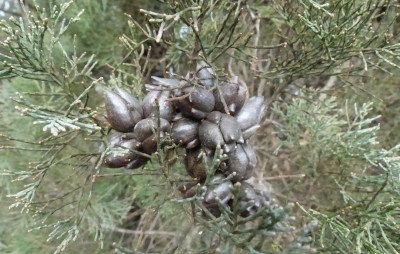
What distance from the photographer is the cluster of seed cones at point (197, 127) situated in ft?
1.73

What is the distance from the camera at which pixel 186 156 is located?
22.5 inches

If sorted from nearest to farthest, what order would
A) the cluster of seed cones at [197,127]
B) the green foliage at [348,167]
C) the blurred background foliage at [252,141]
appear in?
the cluster of seed cones at [197,127] < the green foliage at [348,167] < the blurred background foliage at [252,141]

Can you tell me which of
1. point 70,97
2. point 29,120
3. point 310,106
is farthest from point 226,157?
point 29,120

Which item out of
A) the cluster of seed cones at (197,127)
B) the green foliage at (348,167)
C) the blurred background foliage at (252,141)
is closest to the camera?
the cluster of seed cones at (197,127)

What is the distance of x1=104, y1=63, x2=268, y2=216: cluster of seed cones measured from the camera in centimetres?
53

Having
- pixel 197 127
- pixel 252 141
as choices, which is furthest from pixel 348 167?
pixel 197 127

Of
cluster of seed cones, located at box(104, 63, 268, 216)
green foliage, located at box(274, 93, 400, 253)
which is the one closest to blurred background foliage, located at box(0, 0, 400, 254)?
green foliage, located at box(274, 93, 400, 253)

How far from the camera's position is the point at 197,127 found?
1.78ft

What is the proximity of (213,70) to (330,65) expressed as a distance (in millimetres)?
221

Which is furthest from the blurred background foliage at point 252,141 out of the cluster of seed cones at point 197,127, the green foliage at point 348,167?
the cluster of seed cones at point 197,127

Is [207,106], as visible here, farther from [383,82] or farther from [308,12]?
[383,82]

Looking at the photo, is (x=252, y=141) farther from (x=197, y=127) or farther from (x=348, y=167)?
(x=197, y=127)

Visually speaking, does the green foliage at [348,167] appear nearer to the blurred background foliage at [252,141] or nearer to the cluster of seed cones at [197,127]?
the blurred background foliage at [252,141]

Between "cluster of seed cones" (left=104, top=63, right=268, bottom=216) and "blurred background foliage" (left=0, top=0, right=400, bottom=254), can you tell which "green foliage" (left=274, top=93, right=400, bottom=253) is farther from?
"cluster of seed cones" (left=104, top=63, right=268, bottom=216)
